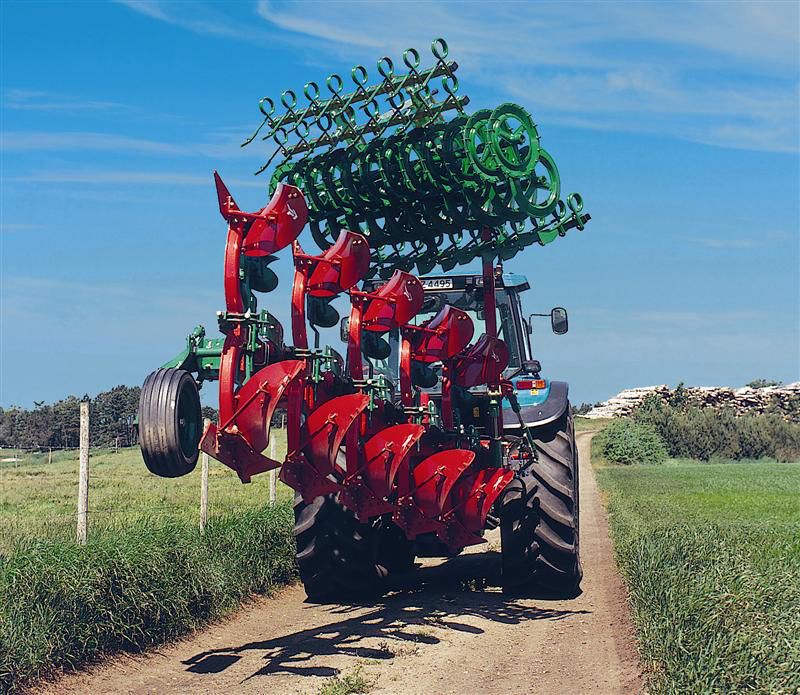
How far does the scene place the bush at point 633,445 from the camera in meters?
35.2

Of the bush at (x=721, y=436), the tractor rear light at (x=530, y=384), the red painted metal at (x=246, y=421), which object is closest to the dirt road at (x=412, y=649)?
the red painted metal at (x=246, y=421)

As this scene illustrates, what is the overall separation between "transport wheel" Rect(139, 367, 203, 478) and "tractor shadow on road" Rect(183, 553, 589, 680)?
1703 millimetres

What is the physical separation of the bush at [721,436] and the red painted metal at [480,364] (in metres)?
33.1

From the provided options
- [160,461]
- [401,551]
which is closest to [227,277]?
[160,461]

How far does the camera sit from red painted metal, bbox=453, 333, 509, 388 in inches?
287

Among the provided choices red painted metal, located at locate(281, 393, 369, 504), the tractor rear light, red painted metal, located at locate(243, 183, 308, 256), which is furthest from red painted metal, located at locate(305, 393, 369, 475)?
the tractor rear light

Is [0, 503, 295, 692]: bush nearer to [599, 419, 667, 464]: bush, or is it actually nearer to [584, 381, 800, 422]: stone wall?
[599, 419, 667, 464]: bush

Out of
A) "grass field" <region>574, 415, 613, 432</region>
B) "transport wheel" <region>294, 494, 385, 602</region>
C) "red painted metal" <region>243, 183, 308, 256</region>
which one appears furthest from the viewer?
"grass field" <region>574, 415, 613, 432</region>

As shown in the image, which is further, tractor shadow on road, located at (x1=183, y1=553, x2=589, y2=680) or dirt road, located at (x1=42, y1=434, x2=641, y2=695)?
tractor shadow on road, located at (x1=183, y1=553, x2=589, y2=680)

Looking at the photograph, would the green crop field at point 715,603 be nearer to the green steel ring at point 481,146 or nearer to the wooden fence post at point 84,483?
the green steel ring at point 481,146

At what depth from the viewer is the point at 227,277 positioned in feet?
16.9

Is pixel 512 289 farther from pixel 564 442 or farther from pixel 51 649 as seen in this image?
pixel 51 649

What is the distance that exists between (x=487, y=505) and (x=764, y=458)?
35831mm

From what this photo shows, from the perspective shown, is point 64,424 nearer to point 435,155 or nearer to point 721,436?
point 721,436
